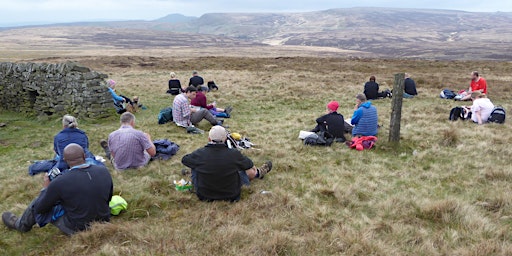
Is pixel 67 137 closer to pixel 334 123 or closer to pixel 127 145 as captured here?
pixel 127 145

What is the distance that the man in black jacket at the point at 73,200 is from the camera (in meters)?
5.28

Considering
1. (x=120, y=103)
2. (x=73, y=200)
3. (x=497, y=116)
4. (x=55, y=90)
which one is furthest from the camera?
(x=120, y=103)

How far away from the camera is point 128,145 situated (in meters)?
8.55

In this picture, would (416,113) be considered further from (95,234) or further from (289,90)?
(95,234)

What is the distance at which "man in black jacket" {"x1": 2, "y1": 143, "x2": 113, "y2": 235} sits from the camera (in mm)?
5277

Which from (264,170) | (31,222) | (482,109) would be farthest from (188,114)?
(482,109)

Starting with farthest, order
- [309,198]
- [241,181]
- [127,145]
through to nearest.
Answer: [127,145], [241,181], [309,198]

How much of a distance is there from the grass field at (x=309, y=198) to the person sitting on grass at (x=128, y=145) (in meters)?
0.31

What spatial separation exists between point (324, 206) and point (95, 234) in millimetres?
3888

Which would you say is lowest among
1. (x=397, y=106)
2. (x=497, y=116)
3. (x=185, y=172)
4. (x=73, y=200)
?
(x=185, y=172)

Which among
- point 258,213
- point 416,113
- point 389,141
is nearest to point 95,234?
point 258,213

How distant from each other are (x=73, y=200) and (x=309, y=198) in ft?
13.7

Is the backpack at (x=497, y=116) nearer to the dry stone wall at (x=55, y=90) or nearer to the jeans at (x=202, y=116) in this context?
the jeans at (x=202, y=116)

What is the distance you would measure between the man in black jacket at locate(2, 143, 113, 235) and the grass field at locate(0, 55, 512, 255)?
0.74ft
